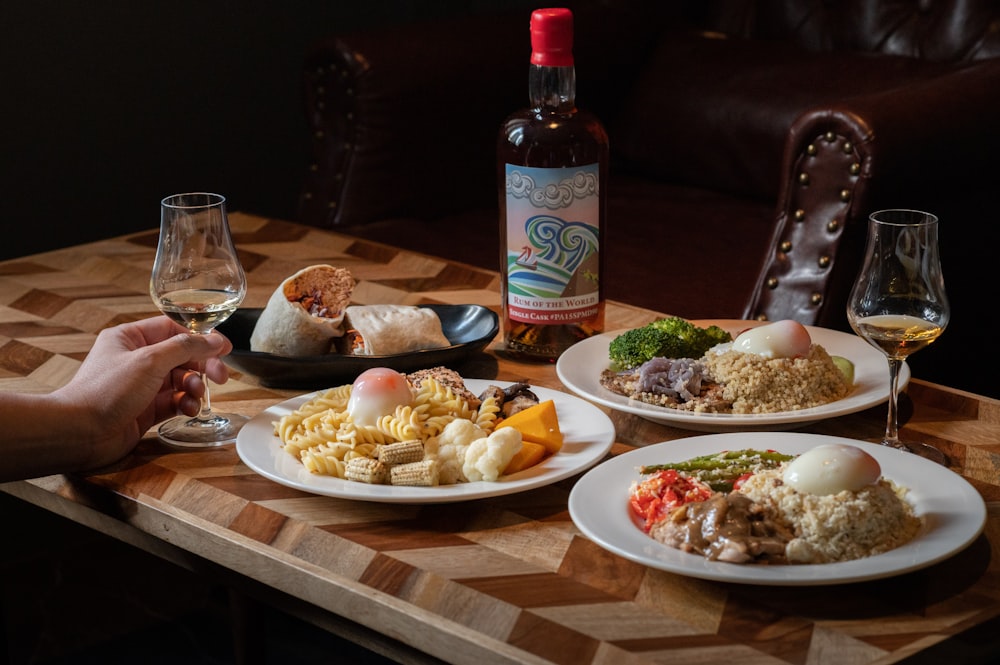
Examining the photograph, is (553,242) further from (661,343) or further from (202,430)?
(202,430)

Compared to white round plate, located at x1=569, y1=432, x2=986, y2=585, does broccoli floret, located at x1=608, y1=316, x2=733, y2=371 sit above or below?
below

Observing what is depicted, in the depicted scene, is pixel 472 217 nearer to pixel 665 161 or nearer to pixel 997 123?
pixel 665 161

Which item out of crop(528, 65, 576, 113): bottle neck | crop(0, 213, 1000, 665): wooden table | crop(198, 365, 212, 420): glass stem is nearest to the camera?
crop(0, 213, 1000, 665): wooden table


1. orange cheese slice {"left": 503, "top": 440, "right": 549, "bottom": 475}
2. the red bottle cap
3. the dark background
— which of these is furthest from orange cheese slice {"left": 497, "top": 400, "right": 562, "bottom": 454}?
the dark background

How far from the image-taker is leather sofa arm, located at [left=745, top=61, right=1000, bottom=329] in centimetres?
211

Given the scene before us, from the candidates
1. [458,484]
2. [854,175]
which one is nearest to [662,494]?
[458,484]

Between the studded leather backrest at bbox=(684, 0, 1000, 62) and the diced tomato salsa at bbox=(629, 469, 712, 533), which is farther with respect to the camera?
the studded leather backrest at bbox=(684, 0, 1000, 62)

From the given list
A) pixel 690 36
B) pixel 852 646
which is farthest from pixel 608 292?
pixel 852 646

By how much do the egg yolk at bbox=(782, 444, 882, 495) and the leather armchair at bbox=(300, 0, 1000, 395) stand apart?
1153mm

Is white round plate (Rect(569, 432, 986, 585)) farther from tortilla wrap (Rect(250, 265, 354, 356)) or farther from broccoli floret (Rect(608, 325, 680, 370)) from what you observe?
tortilla wrap (Rect(250, 265, 354, 356))

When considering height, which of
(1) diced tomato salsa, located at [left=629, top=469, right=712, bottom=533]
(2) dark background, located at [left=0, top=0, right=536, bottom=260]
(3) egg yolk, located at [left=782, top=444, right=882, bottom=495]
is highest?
(3) egg yolk, located at [left=782, top=444, right=882, bottom=495]

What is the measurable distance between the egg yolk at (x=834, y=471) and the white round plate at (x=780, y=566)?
0.22 feet

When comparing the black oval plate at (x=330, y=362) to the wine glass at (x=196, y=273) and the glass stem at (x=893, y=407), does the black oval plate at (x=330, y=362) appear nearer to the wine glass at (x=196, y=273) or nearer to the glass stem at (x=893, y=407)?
the wine glass at (x=196, y=273)

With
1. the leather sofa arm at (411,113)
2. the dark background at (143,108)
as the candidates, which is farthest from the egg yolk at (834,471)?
the dark background at (143,108)
